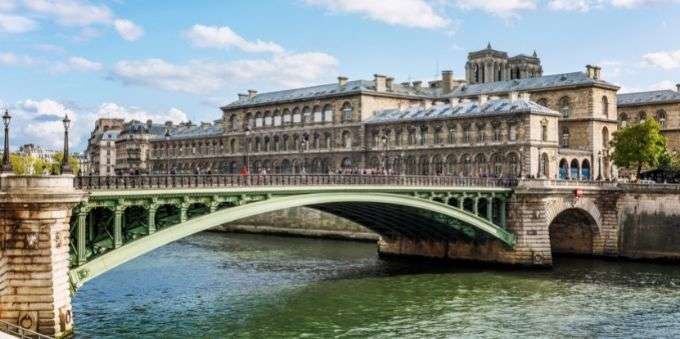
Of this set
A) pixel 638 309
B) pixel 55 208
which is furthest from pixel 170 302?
pixel 638 309

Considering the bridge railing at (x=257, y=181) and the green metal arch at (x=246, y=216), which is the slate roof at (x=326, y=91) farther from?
the green metal arch at (x=246, y=216)

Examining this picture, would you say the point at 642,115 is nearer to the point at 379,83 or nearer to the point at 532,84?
→ the point at 532,84

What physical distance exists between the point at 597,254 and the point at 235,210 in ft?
117

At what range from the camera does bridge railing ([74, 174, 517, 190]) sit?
33.7 metres

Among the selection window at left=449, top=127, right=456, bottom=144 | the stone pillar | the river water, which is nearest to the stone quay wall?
the river water

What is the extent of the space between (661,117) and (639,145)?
22757mm

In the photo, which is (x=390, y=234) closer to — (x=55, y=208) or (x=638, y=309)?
(x=638, y=309)

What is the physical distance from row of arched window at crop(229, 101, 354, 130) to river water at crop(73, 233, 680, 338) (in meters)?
38.6

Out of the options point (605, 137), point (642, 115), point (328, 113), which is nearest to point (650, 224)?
point (605, 137)

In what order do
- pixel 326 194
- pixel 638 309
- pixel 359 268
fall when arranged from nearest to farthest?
1. pixel 638 309
2. pixel 326 194
3. pixel 359 268

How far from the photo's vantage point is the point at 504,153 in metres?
83.1

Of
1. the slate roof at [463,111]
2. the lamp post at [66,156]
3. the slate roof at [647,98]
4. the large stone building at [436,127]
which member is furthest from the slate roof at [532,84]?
the lamp post at [66,156]

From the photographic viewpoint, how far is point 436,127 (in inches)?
3492

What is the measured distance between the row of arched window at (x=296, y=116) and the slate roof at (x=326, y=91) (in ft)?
4.75
